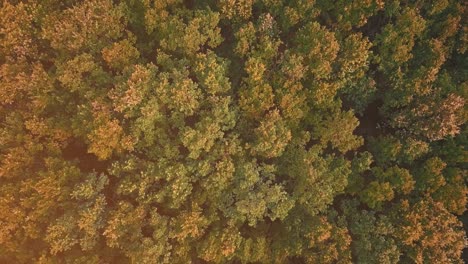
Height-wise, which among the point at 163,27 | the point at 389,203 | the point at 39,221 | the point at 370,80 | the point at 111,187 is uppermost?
the point at 163,27

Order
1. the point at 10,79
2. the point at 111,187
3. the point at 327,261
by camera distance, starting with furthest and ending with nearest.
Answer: the point at 111,187 → the point at 10,79 → the point at 327,261

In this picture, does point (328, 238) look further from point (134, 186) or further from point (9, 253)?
point (9, 253)

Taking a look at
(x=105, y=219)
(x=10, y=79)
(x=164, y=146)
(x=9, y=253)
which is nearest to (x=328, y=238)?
(x=164, y=146)

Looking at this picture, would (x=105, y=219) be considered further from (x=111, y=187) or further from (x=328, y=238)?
(x=328, y=238)

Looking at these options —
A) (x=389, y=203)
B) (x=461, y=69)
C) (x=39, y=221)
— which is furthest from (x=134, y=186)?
(x=461, y=69)

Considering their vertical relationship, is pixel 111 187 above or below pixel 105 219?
above

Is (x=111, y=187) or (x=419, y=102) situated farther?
(x=111, y=187)

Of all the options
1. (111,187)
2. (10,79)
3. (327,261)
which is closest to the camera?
(327,261)
